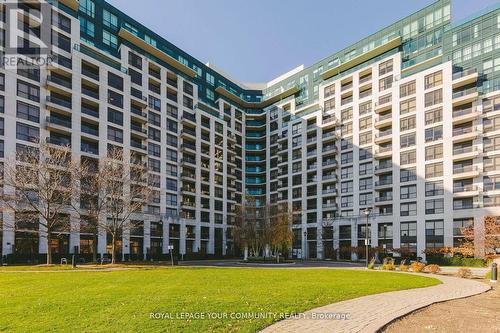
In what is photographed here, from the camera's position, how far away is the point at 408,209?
6272cm

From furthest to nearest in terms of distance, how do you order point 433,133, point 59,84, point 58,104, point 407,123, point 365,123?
1. point 365,123
2. point 407,123
3. point 433,133
4. point 59,84
5. point 58,104

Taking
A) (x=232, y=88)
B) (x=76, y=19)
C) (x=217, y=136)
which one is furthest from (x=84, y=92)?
(x=232, y=88)

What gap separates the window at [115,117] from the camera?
203 feet

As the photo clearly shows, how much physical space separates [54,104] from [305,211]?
50.9 meters

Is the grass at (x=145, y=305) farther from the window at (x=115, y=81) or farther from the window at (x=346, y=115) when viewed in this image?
the window at (x=346, y=115)

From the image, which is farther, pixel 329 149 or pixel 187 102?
pixel 187 102

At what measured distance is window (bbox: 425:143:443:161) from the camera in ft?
196

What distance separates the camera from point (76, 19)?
5878 centimetres

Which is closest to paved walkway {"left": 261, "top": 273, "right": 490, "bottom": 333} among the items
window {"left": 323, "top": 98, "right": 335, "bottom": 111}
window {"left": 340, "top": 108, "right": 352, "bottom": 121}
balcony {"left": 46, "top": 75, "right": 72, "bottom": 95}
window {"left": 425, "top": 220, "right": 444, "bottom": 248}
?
window {"left": 425, "top": 220, "right": 444, "bottom": 248}

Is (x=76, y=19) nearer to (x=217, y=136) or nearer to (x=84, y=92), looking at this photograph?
(x=84, y=92)

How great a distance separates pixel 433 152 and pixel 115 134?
52448mm

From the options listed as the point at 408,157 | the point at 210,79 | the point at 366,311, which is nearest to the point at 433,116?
the point at 408,157

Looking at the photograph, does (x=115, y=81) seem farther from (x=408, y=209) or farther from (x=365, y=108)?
(x=408, y=209)

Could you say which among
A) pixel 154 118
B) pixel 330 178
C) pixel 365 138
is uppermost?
pixel 154 118
